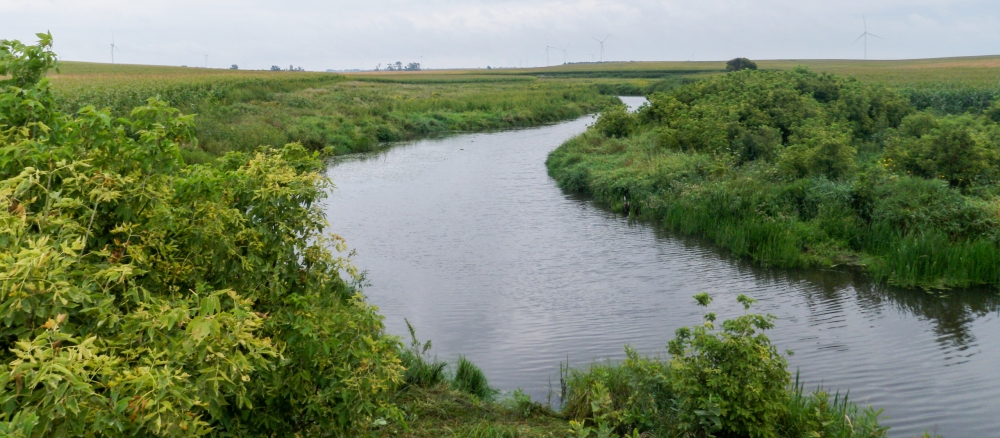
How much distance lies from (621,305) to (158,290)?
25.2 feet

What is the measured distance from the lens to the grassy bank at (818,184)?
1223cm

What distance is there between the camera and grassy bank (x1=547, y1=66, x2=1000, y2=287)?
12.2 m

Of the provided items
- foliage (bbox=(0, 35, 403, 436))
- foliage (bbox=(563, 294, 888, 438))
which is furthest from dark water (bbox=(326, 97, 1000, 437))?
foliage (bbox=(0, 35, 403, 436))

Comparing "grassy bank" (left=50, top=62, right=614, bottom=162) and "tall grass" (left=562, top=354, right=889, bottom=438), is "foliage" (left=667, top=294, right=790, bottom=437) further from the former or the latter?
"grassy bank" (left=50, top=62, right=614, bottom=162)

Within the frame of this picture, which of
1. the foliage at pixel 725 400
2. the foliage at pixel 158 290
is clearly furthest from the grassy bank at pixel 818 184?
the foliage at pixel 158 290

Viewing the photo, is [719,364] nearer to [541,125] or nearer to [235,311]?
[235,311]

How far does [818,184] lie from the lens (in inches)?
580

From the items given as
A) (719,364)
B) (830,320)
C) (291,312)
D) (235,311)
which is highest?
(235,311)

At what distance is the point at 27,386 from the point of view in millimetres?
2520

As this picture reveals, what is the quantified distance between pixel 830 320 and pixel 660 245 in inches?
186

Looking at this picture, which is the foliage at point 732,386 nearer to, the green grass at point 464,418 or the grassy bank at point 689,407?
the grassy bank at point 689,407

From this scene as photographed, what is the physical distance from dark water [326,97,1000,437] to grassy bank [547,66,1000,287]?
1.99 feet

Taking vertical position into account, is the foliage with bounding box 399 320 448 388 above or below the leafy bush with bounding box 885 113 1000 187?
below

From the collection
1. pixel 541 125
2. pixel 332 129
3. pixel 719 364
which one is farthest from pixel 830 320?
pixel 541 125
